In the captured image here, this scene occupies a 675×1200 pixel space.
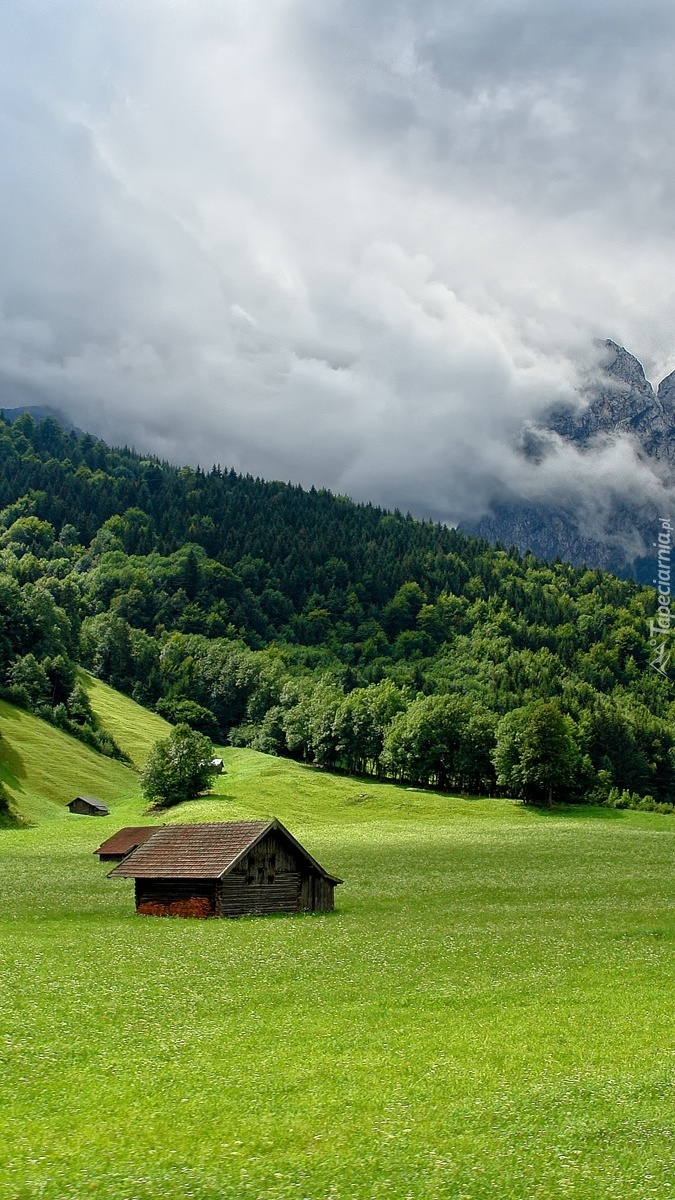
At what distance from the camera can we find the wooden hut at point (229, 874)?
48.3m

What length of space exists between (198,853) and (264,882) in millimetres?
4179

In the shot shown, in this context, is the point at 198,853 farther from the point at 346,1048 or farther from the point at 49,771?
the point at 49,771

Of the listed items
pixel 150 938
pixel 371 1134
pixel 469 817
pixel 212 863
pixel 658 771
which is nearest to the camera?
pixel 371 1134

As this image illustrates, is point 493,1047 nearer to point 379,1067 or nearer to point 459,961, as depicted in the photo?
point 379,1067

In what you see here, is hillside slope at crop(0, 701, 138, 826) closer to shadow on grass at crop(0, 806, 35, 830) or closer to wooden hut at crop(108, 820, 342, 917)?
shadow on grass at crop(0, 806, 35, 830)

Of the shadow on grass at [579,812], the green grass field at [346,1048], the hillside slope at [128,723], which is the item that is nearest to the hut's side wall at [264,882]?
the green grass field at [346,1048]

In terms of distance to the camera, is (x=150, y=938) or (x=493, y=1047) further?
(x=150, y=938)

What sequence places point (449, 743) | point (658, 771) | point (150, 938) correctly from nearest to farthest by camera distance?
1. point (150, 938)
2. point (449, 743)
3. point (658, 771)

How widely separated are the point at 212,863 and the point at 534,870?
28433mm

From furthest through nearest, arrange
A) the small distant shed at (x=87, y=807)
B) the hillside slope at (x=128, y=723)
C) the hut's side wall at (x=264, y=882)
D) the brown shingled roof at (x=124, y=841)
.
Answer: the hillside slope at (x=128, y=723)
the small distant shed at (x=87, y=807)
the brown shingled roof at (x=124, y=841)
the hut's side wall at (x=264, y=882)

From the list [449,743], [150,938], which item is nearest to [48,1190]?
[150,938]

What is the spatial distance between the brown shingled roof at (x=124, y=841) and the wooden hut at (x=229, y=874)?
22372 mm

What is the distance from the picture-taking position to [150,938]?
39.3 m

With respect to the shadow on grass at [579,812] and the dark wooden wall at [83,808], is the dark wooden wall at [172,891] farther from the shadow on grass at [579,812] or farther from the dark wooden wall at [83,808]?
the shadow on grass at [579,812]
